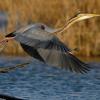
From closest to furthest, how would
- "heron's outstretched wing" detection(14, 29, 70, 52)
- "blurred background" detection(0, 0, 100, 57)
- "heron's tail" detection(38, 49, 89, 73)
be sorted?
"heron's tail" detection(38, 49, 89, 73), "heron's outstretched wing" detection(14, 29, 70, 52), "blurred background" detection(0, 0, 100, 57)

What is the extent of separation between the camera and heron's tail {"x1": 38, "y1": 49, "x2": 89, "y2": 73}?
21.0ft

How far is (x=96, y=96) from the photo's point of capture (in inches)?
Result: 385

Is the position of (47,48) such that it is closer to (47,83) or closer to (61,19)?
(47,83)

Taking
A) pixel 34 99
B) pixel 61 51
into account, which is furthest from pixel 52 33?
pixel 34 99

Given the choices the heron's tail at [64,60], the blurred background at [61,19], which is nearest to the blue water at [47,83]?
the blurred background at [61,19]

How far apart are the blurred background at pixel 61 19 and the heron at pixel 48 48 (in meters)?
6.17

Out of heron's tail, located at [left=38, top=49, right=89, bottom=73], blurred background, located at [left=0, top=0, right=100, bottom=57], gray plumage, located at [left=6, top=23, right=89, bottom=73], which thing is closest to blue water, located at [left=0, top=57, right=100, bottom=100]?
blurred background, located at [left=0, top=0, right=100, bottom=57]

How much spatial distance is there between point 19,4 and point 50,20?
34.6 inches

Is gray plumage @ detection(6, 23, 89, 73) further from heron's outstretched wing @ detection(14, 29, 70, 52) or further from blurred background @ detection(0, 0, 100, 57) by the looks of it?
blurred background @ detection(0, 0, 100, 57)

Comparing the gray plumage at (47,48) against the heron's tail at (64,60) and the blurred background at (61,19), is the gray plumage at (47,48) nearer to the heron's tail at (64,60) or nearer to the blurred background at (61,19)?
the heron's tail at (64,60)

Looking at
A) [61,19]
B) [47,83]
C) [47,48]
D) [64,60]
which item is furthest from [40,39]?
[61,19]

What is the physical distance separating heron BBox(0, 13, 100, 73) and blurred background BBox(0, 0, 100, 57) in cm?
617

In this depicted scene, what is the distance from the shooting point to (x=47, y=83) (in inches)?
446

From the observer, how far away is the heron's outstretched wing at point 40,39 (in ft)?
22.3
